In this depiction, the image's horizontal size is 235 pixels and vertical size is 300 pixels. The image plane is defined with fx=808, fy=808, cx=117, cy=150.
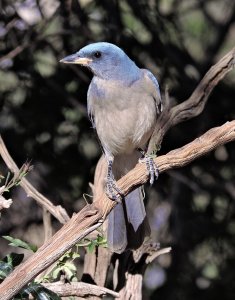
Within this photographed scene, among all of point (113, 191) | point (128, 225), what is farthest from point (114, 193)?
point (128, 225)

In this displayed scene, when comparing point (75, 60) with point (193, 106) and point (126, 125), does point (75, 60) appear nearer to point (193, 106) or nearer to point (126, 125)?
point (126, 125)

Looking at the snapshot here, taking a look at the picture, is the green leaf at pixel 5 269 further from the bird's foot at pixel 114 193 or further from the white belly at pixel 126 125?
the white belly at pixel 126 125

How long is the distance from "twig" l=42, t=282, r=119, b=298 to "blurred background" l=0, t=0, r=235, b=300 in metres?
1.36

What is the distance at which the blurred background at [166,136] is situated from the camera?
4.88 metres

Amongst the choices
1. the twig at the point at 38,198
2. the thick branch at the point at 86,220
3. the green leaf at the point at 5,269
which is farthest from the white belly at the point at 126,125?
the green leaf at the point at 5,269

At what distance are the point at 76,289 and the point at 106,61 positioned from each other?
3.93 ft

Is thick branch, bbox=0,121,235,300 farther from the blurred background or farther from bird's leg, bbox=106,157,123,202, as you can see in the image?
the blurred background

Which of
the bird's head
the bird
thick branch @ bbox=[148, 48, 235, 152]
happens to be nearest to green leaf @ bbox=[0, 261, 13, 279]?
the bird

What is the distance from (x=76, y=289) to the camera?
11.7ft

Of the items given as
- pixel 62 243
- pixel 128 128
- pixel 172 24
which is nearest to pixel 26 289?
pixel 62 243

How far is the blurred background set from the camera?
4875 millimetres

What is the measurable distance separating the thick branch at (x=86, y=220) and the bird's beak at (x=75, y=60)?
87cm

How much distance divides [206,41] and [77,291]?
2.26m

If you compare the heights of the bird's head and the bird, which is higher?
the bird's head
